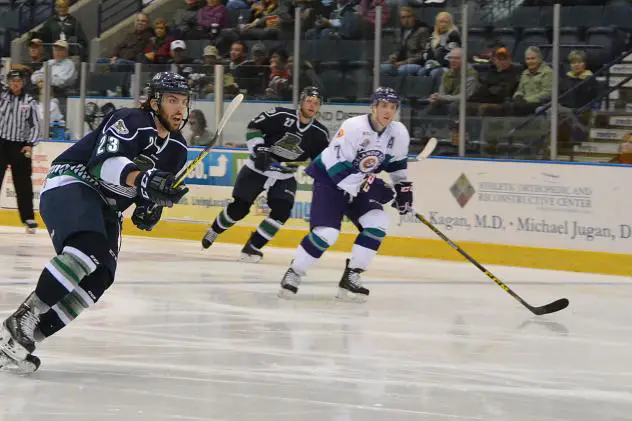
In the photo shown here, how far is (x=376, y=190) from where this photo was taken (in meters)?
6.57

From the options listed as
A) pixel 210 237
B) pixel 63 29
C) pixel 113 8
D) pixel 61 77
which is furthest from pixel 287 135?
pixel 113 8

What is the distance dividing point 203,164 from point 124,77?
1099mm

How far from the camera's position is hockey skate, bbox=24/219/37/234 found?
A: 10023mm

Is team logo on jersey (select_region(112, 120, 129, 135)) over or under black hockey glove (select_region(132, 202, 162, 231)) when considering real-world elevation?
over

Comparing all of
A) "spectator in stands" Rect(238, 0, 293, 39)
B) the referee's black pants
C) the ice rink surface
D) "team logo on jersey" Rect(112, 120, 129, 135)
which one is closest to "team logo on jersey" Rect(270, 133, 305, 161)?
the ice rink surface

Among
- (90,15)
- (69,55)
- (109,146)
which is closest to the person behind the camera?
(109,146)

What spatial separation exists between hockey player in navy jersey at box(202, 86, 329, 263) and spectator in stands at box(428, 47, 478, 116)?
1.11m

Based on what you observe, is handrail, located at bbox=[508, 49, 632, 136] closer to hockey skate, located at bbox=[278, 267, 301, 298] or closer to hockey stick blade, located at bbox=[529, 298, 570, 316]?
hockey stick blade, located at bbox=[529, 298, 570, 316]

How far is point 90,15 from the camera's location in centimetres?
1386

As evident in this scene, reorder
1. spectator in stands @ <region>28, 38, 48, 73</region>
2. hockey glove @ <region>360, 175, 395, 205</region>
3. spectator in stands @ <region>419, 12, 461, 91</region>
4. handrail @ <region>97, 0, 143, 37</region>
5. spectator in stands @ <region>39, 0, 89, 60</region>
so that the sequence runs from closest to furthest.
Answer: hockey glove @ <region>360, 175, 395, 205</region> → spectator in stands @ <region>419, 12, 461, 91</region> → spectator in stands @ <region>28, 38, 48, 73</region> → spectator in stands @ <region>39, 0, 89, 60</region> → handrail @ <region>97, 0, 143, 37</region>

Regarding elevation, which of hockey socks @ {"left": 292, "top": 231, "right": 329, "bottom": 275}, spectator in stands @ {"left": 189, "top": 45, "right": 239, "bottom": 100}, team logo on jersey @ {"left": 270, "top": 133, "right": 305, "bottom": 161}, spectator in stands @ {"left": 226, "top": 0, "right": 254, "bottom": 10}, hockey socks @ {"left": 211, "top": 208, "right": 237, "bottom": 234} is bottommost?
hockey socks @ {"left": 211, "top": 208, "right": 237, "bottom": 234}

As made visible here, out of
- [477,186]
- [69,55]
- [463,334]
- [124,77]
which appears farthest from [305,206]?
[463,334]

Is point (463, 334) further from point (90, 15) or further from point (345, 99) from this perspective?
point (90, 15)

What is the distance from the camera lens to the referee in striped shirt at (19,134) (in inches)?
382
